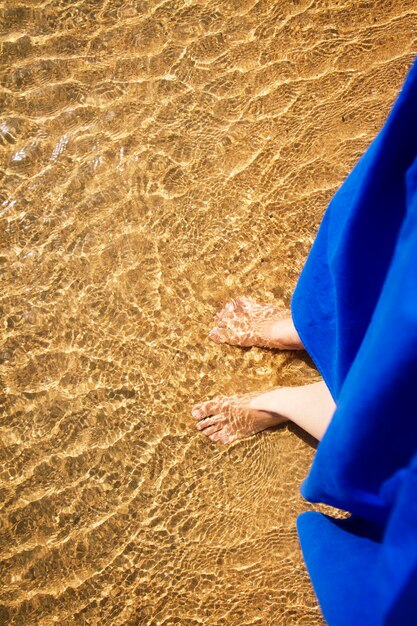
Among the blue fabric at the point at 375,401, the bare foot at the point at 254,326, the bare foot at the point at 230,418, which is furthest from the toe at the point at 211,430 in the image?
the blue fabric at the point at 375,401

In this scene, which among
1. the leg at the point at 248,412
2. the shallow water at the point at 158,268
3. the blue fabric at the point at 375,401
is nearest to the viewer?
the blue fabric at the point at 375,401

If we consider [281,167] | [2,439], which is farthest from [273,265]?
[2,439]

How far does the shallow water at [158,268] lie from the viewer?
232 cm

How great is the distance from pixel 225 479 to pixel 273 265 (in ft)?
2.97

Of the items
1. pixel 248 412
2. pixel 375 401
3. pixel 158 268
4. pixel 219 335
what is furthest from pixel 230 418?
pixel 375 401

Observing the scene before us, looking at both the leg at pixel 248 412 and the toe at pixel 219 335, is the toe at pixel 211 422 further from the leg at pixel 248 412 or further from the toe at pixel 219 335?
the toe at pixel 219 335

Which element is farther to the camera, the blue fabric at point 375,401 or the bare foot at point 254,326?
the bare foot at point 254,326

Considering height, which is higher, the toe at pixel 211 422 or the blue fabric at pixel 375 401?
the blue fabric at pixel 375 401

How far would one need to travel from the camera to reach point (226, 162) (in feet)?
8.36

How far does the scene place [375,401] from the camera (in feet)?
3.09

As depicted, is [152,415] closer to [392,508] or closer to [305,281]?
[305,281]

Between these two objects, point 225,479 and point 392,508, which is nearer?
point 392,508

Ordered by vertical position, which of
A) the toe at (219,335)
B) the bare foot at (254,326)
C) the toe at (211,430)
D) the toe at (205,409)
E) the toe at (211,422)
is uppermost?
the bare foot at (254,326)

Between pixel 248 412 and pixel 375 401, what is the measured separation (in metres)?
1.41
